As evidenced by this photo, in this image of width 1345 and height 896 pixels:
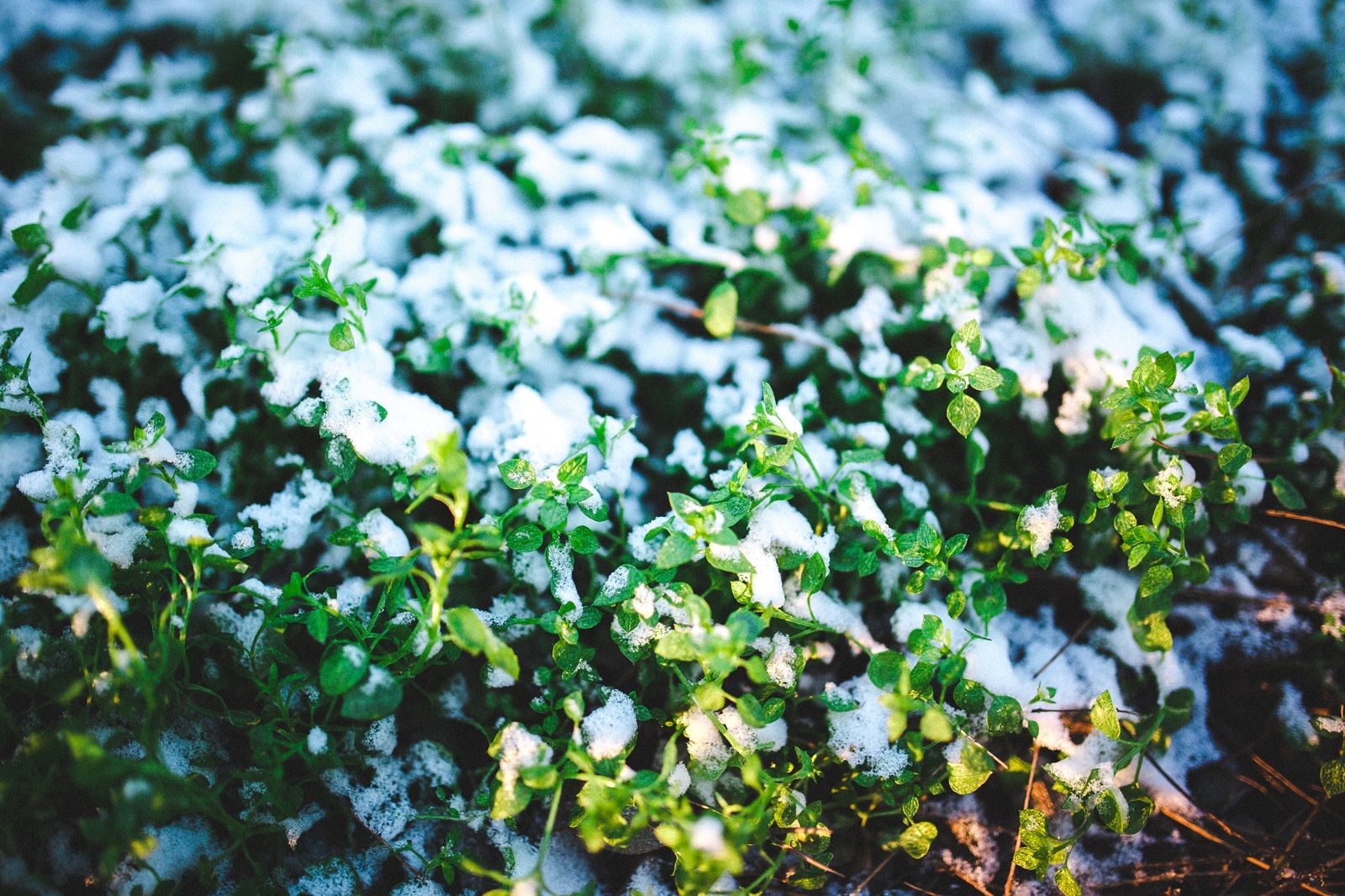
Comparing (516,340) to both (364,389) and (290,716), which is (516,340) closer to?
(364,389)

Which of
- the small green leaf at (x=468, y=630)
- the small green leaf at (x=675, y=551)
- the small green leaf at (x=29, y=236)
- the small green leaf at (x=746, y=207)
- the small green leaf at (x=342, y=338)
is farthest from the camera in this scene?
the small green leaf at (x=746, y=207)

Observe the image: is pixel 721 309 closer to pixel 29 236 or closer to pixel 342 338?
pixel 342 338

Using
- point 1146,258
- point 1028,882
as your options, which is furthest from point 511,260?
point 1028,882

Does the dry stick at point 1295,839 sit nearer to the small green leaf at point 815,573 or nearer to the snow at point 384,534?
the small green leaf at point 815,573

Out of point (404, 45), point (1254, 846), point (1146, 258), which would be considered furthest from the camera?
point (404, 45)

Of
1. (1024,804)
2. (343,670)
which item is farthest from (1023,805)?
(343,670)

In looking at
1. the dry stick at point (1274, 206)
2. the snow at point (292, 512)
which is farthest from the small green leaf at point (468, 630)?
the dry stick at point (1274, 206)
